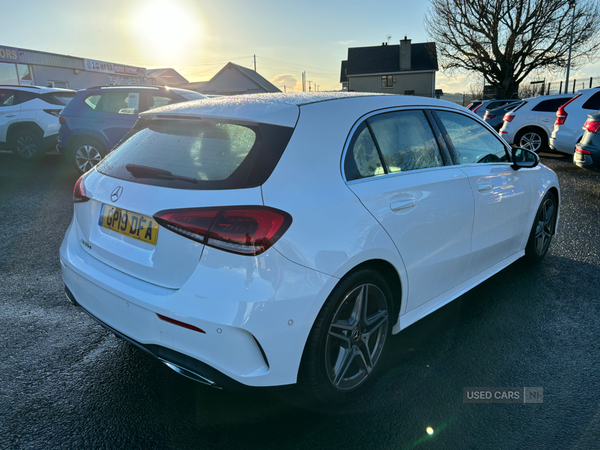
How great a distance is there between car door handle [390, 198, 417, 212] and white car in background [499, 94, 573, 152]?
462 inches

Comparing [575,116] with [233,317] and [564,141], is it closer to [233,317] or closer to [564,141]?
[564,141]

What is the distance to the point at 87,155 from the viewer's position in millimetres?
9102

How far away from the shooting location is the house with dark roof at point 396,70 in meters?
55.0

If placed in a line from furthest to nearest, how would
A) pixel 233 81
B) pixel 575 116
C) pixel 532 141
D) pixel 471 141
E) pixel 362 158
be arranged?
pixel 233 81, pixel 532 141, pixel 575 116, pixel 471 141, pixel 362 158

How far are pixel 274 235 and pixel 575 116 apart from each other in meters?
9.73

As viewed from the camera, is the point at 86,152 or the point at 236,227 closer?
the point at 236,227

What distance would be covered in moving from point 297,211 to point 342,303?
0.54m

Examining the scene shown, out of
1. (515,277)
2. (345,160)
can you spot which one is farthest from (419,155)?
(515,277)

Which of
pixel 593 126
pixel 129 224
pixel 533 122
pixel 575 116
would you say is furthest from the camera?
pixel 533 122

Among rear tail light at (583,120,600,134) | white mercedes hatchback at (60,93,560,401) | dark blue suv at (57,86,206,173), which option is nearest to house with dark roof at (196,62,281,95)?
dark blue suv at (57,86,206,173)

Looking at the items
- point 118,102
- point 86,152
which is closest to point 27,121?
point 86,152

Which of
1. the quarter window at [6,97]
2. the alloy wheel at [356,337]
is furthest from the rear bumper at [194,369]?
the quarter window at [6,97]

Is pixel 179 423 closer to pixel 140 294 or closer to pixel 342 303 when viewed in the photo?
pixel 140 294

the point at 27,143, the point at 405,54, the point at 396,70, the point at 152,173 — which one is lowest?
the point at 27,143
